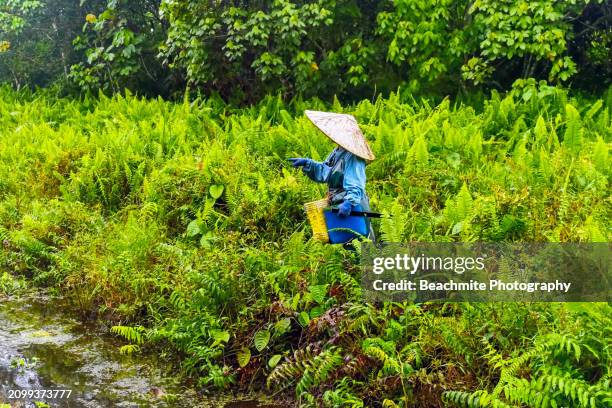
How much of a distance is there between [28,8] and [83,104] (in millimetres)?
2828

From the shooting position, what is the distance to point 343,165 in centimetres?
574

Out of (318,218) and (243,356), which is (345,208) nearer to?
(318,218)

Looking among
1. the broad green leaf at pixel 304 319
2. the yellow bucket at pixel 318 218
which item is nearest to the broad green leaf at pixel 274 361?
the broad green leaf at pixel 304 319

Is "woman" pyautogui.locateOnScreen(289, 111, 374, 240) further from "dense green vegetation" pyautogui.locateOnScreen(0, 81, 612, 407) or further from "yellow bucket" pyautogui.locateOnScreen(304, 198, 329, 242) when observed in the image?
"dense green vegetation" pyautogui.locateOnScreen(0, 81, 612, 407)

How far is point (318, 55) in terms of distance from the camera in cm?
1231

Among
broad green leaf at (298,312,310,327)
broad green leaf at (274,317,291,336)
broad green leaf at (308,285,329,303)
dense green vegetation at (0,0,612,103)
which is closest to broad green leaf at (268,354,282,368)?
broad green leaf at (274,317,291,336)

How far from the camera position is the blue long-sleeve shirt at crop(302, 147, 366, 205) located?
219 inches

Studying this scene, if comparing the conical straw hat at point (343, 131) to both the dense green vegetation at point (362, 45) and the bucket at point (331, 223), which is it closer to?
the bucket at point (331, 223)

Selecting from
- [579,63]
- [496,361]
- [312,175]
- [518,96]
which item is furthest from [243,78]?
[496,361]

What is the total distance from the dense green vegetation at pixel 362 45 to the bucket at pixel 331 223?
5155 mm

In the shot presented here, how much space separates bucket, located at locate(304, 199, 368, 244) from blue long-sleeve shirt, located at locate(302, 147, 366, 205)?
19 cm

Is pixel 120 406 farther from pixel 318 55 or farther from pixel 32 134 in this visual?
pixel 318 55

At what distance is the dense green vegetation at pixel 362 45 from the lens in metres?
10.2

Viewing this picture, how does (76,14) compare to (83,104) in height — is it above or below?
above
